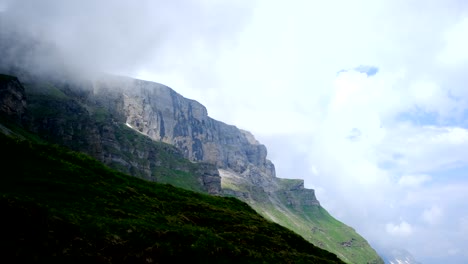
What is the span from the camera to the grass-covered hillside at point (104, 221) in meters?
28.6

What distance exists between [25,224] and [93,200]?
653 inches

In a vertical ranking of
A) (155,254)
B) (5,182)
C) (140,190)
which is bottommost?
(155,254)

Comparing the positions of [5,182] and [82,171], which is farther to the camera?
[82,171]

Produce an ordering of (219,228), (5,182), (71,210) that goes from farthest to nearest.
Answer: (219,228), (5,182), (71,210)

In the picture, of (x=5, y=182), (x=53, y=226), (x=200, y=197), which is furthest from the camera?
(x=200, y=197)

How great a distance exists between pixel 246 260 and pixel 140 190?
26713 millimetres

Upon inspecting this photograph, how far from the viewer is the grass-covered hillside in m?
28.6

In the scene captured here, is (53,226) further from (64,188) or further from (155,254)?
(64,188)

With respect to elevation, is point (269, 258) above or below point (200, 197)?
below

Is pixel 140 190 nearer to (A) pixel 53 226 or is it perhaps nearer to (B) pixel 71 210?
(B) pixel 71 210

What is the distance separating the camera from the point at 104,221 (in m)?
35.9

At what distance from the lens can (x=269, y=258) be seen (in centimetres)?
4488

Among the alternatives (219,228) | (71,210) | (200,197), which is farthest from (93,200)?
(200,197)

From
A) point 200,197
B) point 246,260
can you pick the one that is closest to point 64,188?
point 246,260
